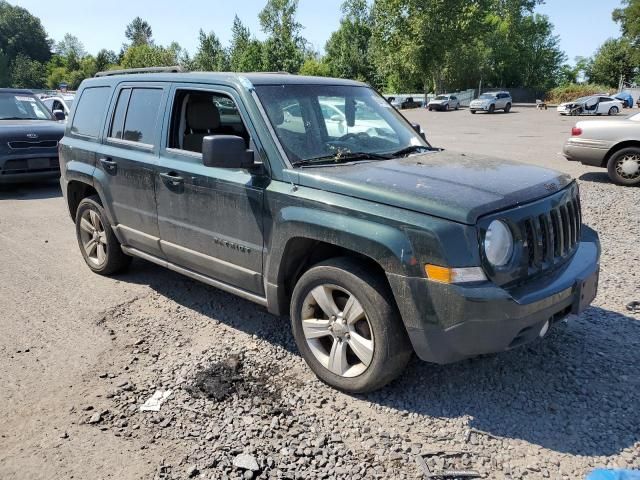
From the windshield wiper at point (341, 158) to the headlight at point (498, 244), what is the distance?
1.22 metres

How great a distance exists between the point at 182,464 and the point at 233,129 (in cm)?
253

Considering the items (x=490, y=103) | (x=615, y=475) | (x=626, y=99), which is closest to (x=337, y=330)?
(x=615, y=475)

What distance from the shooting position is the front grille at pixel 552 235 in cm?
302

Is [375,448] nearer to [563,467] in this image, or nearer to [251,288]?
[563,467]

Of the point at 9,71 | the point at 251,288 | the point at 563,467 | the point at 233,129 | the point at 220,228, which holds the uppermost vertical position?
the point at 9,71

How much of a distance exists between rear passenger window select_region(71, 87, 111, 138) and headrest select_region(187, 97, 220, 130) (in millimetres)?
1234

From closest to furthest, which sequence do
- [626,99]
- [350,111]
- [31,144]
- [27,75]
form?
1. [350,111]
2. [31,144]
3. [626,99]
4. [27,75]

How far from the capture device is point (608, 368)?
3.59 m

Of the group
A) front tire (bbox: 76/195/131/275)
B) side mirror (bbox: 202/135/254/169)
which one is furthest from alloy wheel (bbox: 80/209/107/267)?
side mirror (bbox: 202/135/254/169)

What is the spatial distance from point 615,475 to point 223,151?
2.74 meters

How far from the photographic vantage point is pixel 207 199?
3955mm

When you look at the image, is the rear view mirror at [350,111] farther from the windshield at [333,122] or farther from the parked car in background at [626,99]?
the parked car in background at [626,99]

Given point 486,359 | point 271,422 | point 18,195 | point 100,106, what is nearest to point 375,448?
point 271,422

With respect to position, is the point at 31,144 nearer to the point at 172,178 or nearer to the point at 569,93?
the point at 172,178
